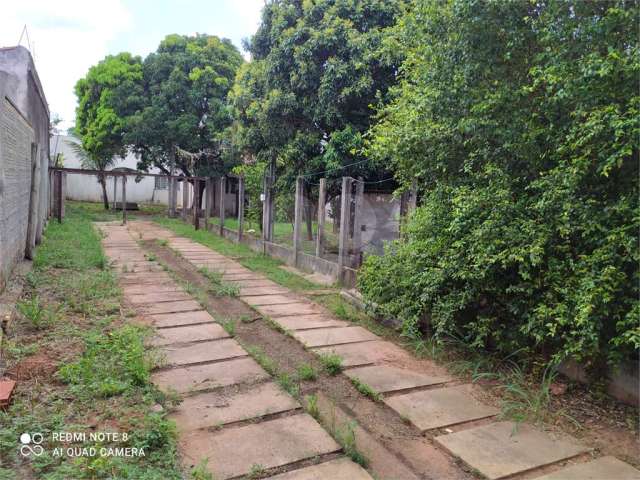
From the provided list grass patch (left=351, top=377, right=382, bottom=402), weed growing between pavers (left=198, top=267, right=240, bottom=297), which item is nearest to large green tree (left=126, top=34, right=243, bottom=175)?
weed growing between pavers (left=198, top=267, right=240, bottom=297)

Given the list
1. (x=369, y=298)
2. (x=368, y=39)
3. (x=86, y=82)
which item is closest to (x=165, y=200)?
(x=86, y=82)

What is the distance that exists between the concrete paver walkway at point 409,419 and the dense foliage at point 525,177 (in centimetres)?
52

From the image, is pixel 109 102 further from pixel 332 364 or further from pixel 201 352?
pixel 332 364

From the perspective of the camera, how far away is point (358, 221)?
284 inches

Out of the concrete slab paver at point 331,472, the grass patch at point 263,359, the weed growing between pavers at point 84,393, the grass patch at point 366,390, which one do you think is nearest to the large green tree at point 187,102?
the weed growing between pavers at point 84,393

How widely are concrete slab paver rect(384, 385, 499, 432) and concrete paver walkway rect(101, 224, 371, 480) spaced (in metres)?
0.70

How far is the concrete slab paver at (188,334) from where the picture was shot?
454 centimetres

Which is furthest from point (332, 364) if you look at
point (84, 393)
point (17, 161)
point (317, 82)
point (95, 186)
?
point (95, 186)

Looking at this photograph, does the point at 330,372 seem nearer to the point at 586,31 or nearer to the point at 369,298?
the point at 369,298

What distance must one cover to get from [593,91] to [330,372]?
2.92m

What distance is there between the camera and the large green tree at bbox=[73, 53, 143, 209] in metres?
18.1

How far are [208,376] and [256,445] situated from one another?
112 centimetres

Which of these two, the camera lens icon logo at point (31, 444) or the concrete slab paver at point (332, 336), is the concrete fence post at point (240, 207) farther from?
the camera lens icon logo at point (31, 444)

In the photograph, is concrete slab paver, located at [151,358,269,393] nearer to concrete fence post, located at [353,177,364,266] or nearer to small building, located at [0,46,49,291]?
small building, located at [0,46,49,291]
